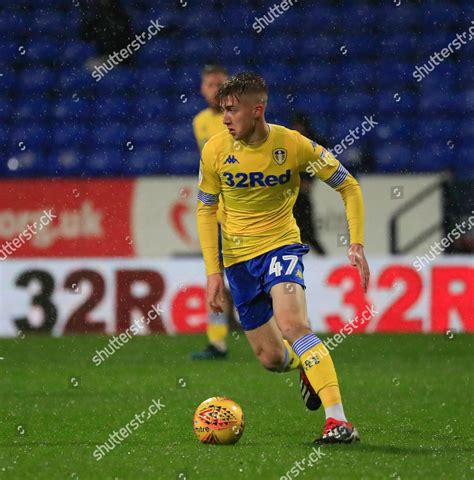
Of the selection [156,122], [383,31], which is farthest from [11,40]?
[383,31]

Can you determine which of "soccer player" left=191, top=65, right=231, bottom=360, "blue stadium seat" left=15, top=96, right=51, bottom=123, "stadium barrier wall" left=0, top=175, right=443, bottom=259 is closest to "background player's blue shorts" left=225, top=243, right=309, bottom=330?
"soccer player" left=191, top=65, right=231, bottom=360

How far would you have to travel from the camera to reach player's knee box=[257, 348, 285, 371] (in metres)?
6.79

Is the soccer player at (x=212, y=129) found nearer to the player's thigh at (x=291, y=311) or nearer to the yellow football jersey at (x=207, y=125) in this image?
the yellow football jersey at (x=207, y=125)

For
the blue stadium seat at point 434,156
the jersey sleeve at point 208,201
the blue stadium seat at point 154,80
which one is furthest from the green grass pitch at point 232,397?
the blue stadium seat at point 154,80

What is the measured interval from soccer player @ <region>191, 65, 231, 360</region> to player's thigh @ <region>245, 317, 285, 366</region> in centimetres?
295

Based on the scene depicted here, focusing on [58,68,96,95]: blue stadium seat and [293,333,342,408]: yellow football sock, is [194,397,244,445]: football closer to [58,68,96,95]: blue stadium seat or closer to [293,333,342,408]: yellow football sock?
[293,333,342,408]: yellow football sock

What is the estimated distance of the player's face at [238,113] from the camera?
243 inches

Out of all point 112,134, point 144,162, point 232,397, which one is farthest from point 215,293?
point 112,134

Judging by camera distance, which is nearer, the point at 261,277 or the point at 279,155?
the point at 279,155

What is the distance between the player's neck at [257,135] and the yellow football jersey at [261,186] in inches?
0.7

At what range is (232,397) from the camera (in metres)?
7.98

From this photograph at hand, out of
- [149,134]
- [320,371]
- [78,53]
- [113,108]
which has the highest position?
[78,53]

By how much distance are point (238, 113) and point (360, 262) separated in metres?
0.99

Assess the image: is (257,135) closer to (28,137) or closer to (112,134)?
(112,134)
